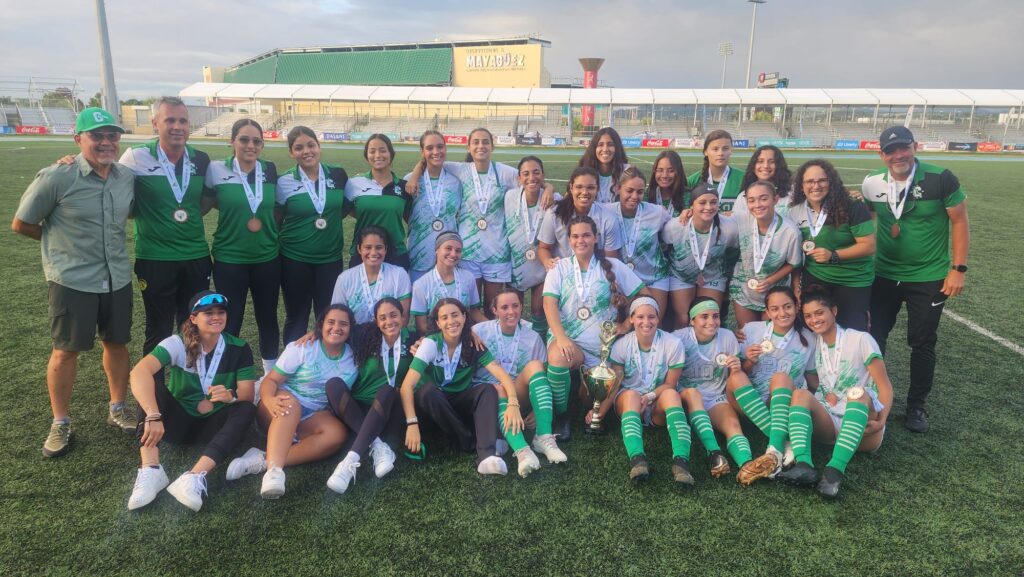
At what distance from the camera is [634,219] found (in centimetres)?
405

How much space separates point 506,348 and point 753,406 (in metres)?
1.47

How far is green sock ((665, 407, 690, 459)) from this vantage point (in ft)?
10.2

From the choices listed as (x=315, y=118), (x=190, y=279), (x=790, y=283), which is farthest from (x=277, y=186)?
(x=315, y=118)

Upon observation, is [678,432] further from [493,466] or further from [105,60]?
[105,60]

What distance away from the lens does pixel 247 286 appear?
12.8 ft

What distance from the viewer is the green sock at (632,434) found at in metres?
3.12

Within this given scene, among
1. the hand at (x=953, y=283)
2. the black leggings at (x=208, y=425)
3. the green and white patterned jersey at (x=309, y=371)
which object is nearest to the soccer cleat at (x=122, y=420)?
the black leggings at (x=208, y=425)

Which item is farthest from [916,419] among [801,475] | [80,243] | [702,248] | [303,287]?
[80,243]

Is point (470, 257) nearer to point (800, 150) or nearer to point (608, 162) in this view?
point (608, 162)

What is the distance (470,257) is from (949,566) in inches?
124

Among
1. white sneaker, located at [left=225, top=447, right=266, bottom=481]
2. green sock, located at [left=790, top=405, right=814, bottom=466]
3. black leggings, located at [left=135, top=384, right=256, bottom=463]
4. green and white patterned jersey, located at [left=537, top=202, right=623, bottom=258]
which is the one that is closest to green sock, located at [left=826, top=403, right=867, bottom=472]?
green sock, located at [left=790, top=405, right=814, bottom=466]

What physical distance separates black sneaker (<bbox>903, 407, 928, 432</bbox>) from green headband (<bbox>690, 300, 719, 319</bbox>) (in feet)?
4.81

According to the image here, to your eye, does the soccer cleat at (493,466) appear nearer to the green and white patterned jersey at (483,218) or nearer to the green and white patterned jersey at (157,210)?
the green and white patterned jersey at (483,218)

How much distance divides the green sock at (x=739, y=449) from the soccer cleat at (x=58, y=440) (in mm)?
3694
